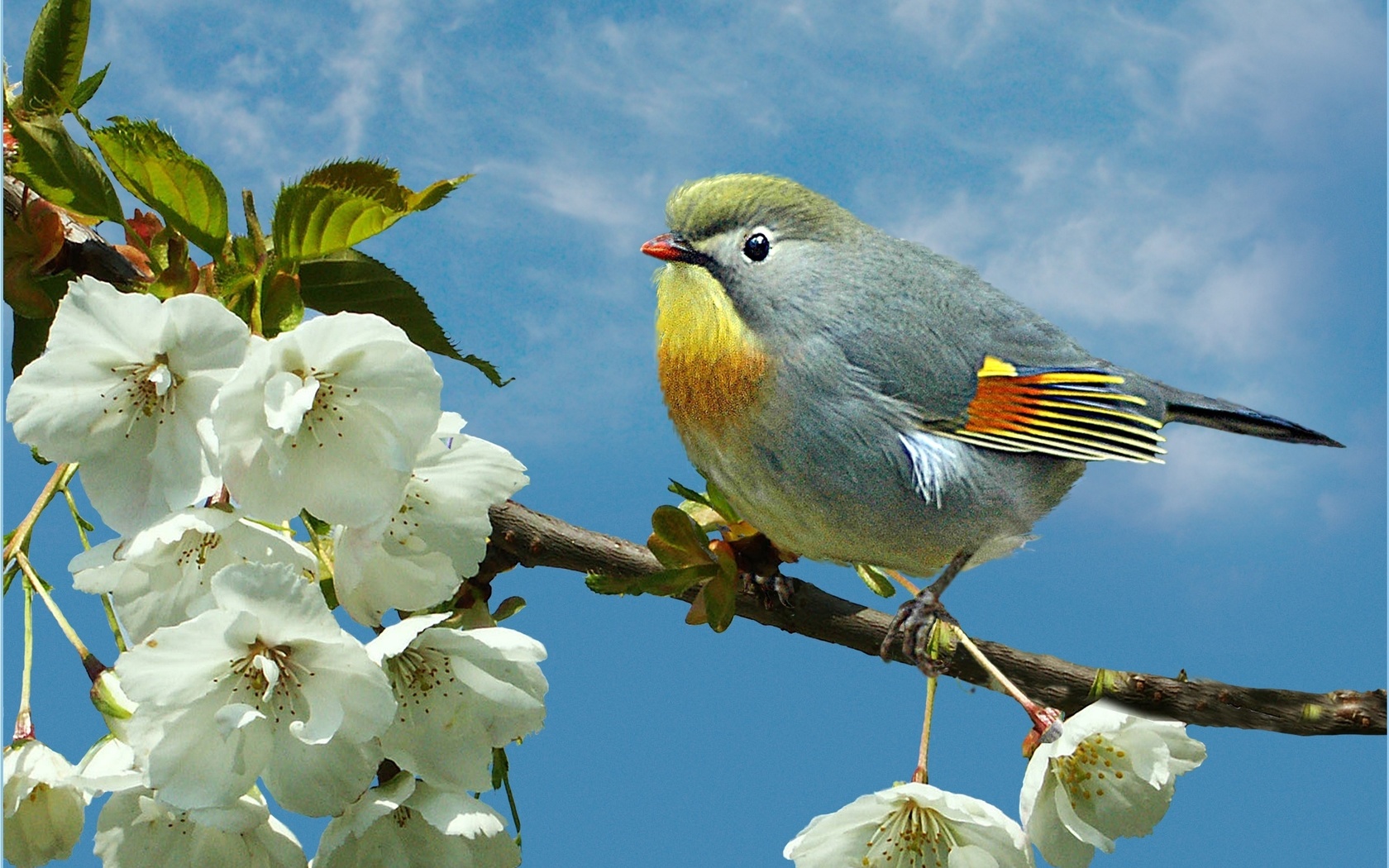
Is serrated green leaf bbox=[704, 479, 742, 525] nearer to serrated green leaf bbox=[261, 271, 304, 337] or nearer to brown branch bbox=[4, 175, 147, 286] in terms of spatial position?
serrated green leaf bbox=[261, 271, 304, 337]

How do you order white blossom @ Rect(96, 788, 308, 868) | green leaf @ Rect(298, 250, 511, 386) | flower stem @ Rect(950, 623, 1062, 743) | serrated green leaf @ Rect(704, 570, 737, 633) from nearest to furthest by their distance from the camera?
white blossom @ Rect(96, 788, 308, 868)
flower stem @ Rect(950, 623, 1062, 743)
green leaf @ Rect(298, 250, 511, 386)
serrated green leaf @ Rect(704, 570, 737, 633)

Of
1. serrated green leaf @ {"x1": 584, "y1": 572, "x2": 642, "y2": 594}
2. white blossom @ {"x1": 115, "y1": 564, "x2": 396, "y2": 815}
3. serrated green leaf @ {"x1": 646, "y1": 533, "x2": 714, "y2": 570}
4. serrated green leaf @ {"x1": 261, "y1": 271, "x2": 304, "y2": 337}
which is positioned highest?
serrated green leaf @ {"x1": 261, "y1": 271, "x2": 304, "y2": 337}

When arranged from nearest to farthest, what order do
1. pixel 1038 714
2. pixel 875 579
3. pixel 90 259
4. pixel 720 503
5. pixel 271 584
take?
pixel 271 584 → pixel 1038 714 → pixel 90 259 → pixel 720 503 → pixel 875 579

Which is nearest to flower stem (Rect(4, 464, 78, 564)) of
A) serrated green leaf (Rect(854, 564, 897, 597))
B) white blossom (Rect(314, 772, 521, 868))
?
white blossom (Rect(314, 772, 521, 868))

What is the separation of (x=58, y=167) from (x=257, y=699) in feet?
2.93

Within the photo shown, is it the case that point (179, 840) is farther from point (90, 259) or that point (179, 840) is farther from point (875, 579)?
point (875, 579)

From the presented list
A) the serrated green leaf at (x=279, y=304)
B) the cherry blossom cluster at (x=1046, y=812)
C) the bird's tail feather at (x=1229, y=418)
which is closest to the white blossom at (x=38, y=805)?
the serrated green leaf at (x=279, y=304)

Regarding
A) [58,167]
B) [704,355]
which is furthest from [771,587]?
[58,167]

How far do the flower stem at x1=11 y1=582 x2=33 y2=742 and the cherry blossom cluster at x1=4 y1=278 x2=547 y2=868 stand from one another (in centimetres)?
3

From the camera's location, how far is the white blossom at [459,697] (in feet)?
5.47

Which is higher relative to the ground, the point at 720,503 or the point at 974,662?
the point at 720,503

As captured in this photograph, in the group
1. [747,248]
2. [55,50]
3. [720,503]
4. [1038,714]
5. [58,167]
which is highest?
[747,248]

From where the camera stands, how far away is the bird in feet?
7.11

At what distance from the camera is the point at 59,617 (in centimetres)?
172
